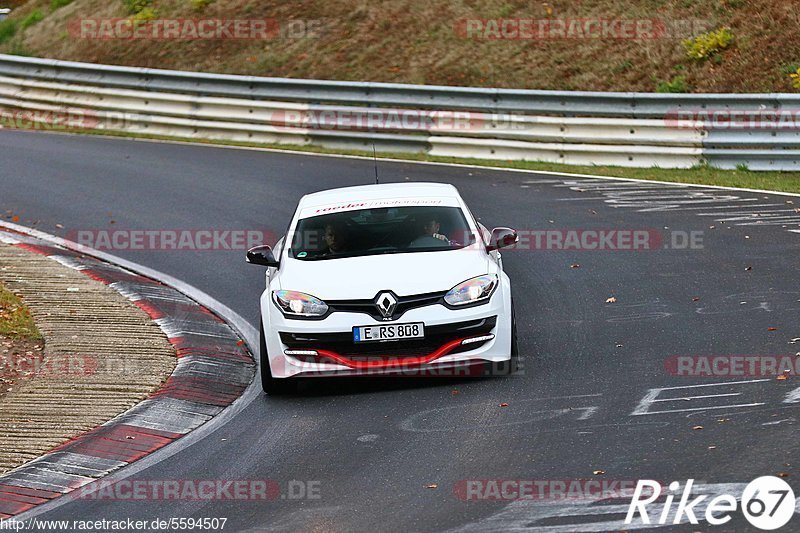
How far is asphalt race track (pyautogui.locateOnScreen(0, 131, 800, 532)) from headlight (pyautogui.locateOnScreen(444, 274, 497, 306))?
65 centimetres

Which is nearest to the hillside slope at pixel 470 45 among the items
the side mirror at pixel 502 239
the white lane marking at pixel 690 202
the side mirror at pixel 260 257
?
the white lane marking at pixel 690 202

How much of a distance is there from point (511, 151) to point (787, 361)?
11.5m

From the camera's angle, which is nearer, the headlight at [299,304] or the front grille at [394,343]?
the front grille at [394,343]

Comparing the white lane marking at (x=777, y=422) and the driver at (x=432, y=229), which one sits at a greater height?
the driver at (x=432, y=229)

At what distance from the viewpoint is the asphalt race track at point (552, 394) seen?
7.16 meters

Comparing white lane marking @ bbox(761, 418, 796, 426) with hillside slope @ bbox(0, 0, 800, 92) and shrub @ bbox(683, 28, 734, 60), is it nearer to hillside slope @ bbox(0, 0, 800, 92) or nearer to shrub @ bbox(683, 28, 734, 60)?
hillside slope @ bbox(0, 0, 800, 92)

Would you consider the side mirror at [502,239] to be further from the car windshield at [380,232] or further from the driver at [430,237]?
the driver at [430,237]

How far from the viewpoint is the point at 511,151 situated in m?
20.6

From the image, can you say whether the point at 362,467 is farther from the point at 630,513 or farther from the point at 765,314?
the point at 765,314

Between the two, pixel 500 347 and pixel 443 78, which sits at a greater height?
pixel 443 78

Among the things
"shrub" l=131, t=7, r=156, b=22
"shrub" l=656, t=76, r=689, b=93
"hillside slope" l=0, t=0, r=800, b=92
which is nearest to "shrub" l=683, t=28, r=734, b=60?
"hillside slope" l=0, t=0, r=800, b=92

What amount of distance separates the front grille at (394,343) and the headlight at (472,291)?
170 millimetres

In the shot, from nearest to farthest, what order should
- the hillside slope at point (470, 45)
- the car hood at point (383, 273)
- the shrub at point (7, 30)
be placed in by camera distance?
the car hood at point (383, 273), the hillside slope at point (470, 45), the shrub at point (7, 30)

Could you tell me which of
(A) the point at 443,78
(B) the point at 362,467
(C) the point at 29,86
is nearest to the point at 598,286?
(B) the point at 362,467
